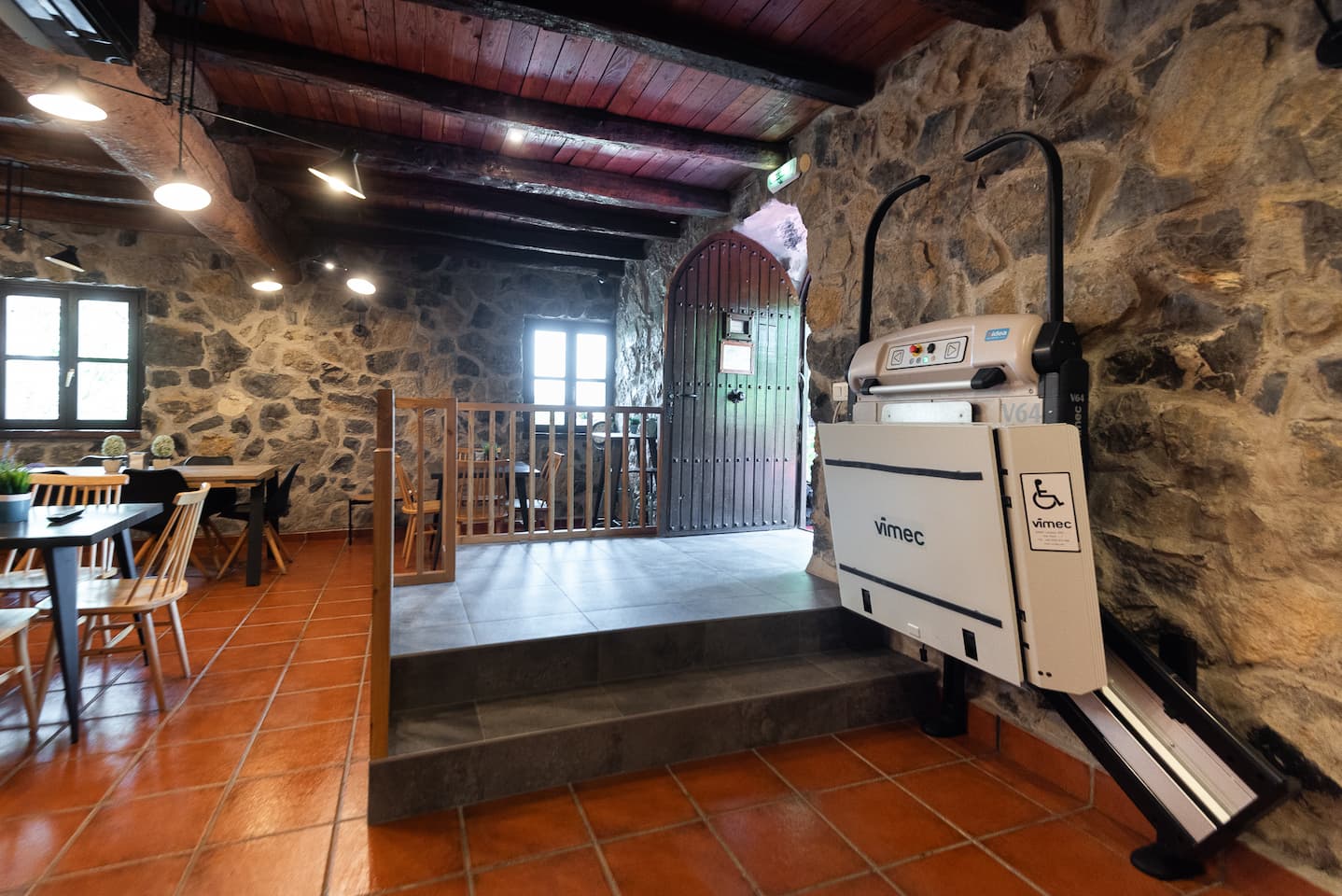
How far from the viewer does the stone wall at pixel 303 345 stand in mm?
5059

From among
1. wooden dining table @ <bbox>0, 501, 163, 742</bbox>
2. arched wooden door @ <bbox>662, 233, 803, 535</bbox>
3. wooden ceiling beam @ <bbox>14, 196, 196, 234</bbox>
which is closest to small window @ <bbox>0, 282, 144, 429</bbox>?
wooden ceiling beam @ <bbox>14, 196, 196, 234</bbox>

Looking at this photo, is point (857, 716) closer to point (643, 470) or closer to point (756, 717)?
point (756, 717)

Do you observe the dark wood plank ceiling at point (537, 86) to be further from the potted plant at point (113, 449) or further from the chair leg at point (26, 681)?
the chair leg at point (26, 681)

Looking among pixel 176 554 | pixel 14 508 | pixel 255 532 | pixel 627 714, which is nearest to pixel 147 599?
pixel 176 554

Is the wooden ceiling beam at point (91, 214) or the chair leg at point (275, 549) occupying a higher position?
the wooden ceiling beam at point (91, 214)

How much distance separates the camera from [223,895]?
4.87 ft

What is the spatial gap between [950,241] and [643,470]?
97.8 inches

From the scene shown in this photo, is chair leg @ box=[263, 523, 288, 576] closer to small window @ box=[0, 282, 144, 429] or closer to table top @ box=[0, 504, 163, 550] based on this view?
table top @ box=[0, 504, 163, 550]

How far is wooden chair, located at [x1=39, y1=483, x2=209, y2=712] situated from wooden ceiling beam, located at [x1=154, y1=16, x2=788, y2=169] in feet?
5.86

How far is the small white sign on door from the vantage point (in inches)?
59.6

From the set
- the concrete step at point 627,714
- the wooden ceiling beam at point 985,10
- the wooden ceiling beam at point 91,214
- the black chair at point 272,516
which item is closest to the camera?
the concrete step at point 627,714

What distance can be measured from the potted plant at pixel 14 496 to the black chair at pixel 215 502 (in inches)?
61.4

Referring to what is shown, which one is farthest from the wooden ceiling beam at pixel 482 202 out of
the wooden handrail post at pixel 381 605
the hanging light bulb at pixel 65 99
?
the wooden handrail post at pixel 381 605

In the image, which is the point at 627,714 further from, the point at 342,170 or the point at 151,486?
the point at 151,486
